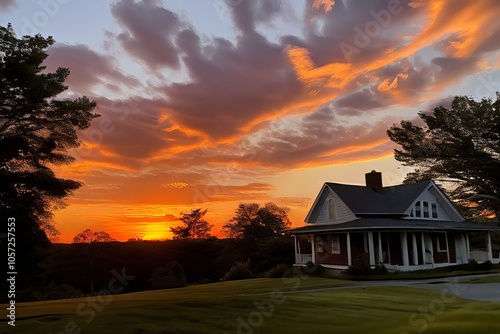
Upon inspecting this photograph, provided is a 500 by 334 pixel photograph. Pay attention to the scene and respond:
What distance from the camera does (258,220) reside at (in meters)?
56.3

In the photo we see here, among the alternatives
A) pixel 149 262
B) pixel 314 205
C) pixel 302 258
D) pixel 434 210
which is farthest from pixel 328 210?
pixel 149 262

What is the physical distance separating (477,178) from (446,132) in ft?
20.8

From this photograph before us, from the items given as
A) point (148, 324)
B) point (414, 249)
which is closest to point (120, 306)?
point (148, 324)

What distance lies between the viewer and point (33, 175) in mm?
22578

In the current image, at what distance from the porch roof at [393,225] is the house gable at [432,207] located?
0.74m

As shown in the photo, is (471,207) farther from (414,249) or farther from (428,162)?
(414,249)

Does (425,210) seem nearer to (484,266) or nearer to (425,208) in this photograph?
(425,208)

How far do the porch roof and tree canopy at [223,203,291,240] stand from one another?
18.3 metres

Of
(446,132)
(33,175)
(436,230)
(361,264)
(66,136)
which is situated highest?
(446,132)

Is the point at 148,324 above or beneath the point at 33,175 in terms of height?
beneath

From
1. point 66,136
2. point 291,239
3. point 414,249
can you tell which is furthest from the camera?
point 291,239

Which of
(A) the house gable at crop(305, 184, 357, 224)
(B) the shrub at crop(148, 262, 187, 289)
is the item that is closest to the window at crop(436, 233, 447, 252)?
(A) the house gable at crop(305, 184, 357, 224)

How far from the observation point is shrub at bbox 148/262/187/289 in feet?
115

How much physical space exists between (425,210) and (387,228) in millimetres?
8711
